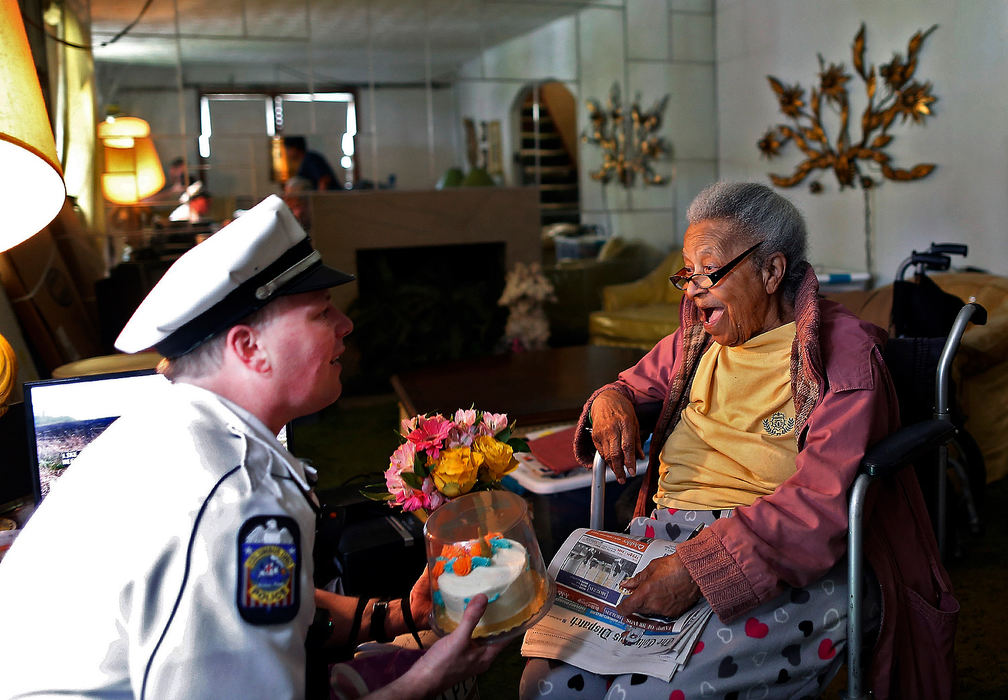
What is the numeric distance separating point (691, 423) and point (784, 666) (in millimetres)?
536

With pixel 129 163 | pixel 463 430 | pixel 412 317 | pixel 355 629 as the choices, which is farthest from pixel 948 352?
pixel 129 163

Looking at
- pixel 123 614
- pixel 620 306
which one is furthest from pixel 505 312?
pixel 123 614

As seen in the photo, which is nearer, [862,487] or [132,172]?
[862,487]

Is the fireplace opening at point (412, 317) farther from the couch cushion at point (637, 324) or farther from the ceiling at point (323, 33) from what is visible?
the ceiling at point (323, 33)

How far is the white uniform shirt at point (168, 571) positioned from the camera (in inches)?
32.0

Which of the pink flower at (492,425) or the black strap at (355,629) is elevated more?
the pink flower at (492,425)

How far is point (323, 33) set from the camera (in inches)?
217

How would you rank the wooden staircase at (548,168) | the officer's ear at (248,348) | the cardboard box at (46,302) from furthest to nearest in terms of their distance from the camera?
the wooden staircase at (548,168) < the cardboard box at (46,302) < the officer's ear at (248,348)

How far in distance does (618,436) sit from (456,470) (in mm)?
500

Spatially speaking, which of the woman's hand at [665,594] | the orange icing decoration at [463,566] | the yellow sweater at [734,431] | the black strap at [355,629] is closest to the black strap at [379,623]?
the black strap at [355,629]

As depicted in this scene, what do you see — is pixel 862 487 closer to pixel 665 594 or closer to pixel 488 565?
pixel 665 594

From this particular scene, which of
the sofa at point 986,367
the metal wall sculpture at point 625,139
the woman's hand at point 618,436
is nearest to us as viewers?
the woman's hand at point 618,436

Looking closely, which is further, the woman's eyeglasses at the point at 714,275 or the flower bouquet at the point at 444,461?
the woman's eyeglasses at the point at 714,275

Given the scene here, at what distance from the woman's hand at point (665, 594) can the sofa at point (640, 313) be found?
11.5 ft
